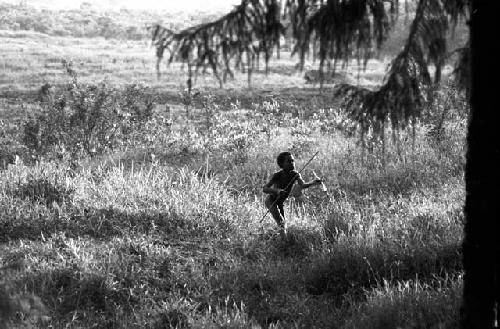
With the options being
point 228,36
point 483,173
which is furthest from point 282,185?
point 483,173

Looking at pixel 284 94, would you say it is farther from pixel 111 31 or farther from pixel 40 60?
pixel 111 31

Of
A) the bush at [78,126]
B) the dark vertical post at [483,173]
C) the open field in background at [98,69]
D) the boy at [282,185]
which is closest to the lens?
the dark vertical post at [483,173]

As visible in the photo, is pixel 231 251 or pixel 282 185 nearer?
pixel 231 251

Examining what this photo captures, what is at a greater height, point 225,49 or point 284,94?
point 225,49

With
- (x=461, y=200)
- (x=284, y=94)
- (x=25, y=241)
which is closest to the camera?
(x=25, y=241)

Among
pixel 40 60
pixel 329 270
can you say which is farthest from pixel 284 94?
pixel 329 270

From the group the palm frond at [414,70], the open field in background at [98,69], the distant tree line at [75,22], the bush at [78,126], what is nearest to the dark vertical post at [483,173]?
the palm frond at [414,70]

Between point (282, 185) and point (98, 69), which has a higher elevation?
point (282, 185)

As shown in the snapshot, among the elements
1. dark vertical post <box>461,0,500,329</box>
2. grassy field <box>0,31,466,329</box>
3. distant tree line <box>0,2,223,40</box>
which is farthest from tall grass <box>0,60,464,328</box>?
distant tree line <box>0,2,223,40</box>

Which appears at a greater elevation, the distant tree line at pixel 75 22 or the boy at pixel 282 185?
the distant tree line at pixel 75 22

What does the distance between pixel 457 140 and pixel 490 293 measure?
28.6ft

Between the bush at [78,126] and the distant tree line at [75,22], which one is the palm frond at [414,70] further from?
the distant tree line at [75,22]

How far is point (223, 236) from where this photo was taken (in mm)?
6625

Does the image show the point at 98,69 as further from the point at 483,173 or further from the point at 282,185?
the point at 483,173
